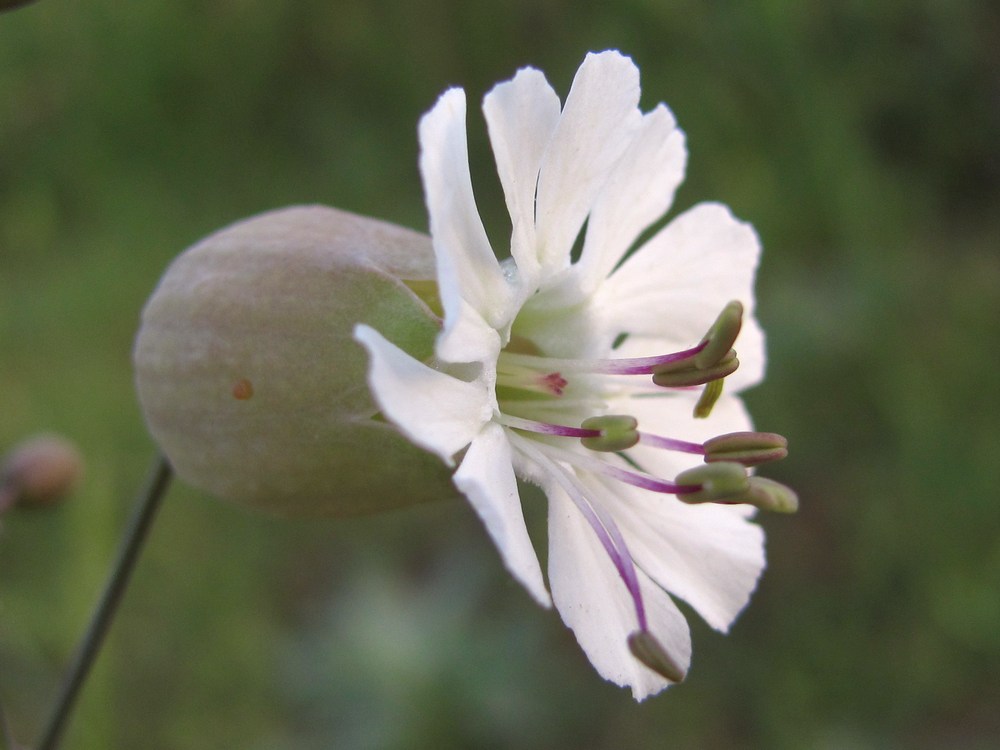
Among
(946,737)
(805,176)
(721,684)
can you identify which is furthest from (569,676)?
(805,176)

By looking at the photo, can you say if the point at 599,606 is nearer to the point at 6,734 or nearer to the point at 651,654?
the point at 651,654

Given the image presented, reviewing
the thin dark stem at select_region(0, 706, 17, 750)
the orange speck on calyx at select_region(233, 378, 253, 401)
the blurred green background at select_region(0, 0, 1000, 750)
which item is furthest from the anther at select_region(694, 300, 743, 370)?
the blurred green background at select_region(0, 0, 1000, 750)

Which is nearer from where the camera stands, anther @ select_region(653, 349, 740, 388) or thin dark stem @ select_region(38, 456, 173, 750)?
anther @ select_region(653, 349, 740, 388)

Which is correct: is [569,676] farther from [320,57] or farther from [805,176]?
[320,57]

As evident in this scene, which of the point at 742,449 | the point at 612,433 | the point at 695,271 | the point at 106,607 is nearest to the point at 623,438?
the point at 612,433

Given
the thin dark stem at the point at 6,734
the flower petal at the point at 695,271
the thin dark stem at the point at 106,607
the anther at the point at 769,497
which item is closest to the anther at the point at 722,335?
the anther at the point at 769,497

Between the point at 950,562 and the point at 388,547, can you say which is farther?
the point at 388,547

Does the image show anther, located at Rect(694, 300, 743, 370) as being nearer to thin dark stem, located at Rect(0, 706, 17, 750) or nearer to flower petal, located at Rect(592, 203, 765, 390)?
flower petal, located at Rect(592, 203, 765, 390)
